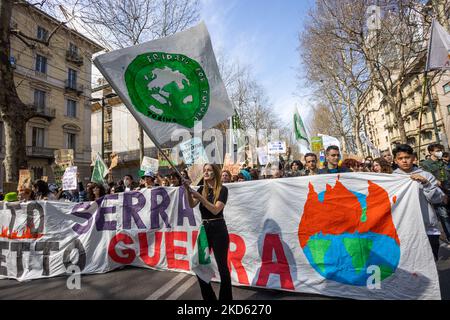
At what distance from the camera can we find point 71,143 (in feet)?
96.4

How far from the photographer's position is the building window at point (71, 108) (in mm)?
29531

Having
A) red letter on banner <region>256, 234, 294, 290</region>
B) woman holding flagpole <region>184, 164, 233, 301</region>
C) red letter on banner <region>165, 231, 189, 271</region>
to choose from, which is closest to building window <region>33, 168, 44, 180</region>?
red letter on banner <region>165, 231, 189, 271</region>

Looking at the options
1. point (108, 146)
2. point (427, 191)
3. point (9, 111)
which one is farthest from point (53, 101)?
point (427, 191)

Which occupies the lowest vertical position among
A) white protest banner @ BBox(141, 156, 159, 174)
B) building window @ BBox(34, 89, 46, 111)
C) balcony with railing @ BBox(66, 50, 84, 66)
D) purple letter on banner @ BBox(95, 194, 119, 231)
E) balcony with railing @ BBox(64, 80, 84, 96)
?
purple letter on banner @ BBox(95, 194, 119, 231)

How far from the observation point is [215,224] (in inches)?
110

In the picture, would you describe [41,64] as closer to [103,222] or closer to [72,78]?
[72,78]

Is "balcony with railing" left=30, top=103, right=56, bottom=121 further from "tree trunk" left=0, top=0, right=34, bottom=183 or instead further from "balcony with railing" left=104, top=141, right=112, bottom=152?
"tree trunk" left=0, top=0, right=34, bottom=183

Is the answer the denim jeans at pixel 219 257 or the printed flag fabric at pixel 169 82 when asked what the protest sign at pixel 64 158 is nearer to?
the printed flag fabric at pixel 169 82

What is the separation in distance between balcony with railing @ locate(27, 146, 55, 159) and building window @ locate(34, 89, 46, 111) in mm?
4000

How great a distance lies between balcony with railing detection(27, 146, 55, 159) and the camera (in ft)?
80.0

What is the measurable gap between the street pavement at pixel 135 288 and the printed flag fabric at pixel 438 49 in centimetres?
320

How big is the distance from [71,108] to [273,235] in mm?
32684
